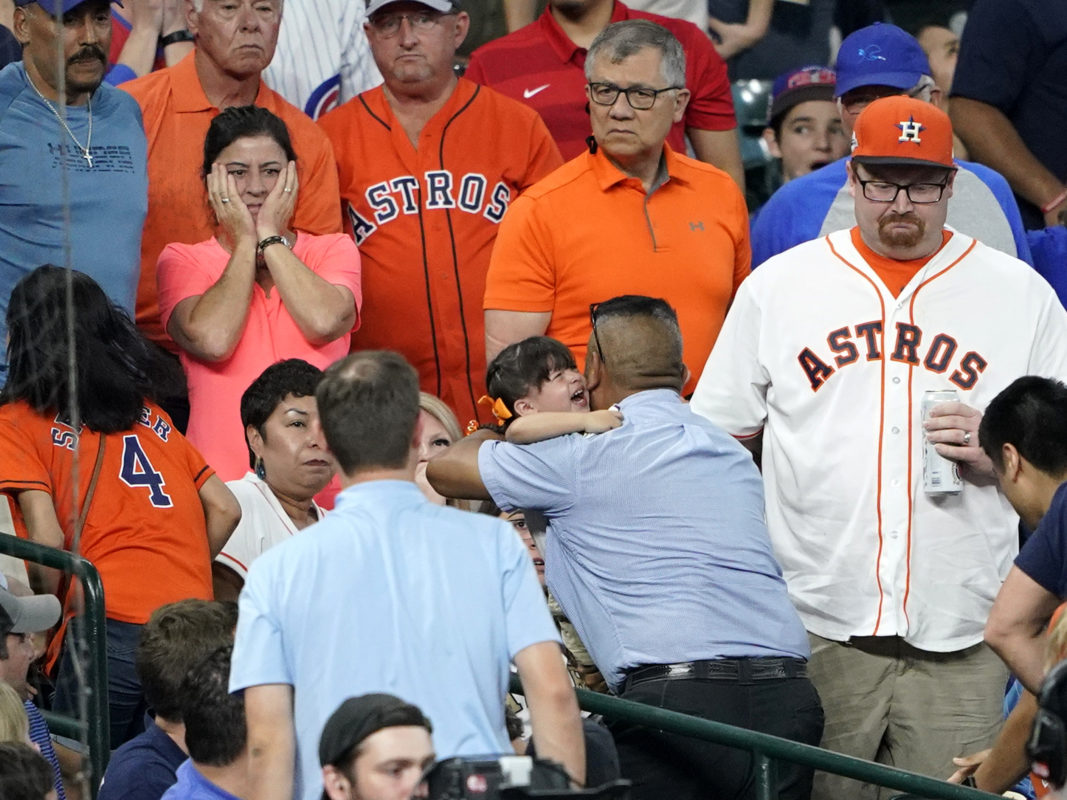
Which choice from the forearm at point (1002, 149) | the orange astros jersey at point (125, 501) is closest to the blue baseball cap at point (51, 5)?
the orange astros jersey at point (125, 501)

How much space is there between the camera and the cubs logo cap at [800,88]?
7660mm

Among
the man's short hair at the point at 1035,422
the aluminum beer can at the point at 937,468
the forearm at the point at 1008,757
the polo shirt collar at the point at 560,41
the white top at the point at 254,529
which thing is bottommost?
the forearm at the point at 1008,757

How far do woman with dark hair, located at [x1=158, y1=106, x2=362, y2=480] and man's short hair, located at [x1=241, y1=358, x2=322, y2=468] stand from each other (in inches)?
9.3

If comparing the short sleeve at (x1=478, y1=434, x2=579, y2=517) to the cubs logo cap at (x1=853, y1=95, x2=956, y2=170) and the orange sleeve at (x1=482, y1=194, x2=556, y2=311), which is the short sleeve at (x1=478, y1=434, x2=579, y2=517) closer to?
the cubs logo cap at (x1=853, y1=95, x2=956, y2=170)

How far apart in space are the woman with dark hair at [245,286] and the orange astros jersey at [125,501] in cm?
70

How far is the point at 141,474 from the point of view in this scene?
5.33 metres

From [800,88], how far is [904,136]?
7.64ft

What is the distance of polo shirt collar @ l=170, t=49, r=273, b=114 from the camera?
6574 mm

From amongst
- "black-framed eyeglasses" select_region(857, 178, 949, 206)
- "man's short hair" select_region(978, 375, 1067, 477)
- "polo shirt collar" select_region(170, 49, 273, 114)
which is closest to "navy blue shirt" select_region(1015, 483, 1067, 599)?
"man's short hair" select_region(978, 375, 1067, 477)

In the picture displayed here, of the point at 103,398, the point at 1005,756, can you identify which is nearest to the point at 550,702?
the point at 1005,756

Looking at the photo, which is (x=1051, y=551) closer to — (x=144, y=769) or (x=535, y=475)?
(x=535, y=475)

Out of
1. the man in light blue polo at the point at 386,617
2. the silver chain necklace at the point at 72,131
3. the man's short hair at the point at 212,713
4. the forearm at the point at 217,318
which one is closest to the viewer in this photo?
the man in light blue polo at the point at 386,617

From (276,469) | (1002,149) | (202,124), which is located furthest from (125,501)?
(1002,149)

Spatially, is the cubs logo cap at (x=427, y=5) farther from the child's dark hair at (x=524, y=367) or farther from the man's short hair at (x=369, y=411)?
the man's short hair at (x=369, y=411)
